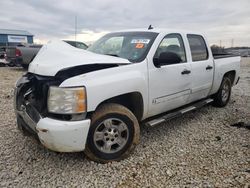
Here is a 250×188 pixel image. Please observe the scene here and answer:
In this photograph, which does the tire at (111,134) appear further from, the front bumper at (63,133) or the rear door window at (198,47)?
the rear door window at (198,47)

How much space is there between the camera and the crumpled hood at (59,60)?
3072 mm

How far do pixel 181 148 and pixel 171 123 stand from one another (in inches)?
44.7

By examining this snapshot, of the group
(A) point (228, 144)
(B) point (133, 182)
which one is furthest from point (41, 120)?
(A) point (228, 144)

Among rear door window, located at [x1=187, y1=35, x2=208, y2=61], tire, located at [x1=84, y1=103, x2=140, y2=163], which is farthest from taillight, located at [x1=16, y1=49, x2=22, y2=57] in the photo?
tire, located at [x1=84, y1=103, x2=140, y2=163]

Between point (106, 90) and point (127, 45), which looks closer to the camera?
point (106, 90)

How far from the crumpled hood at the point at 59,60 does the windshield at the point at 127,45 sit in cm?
42

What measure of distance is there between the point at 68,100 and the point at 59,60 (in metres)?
0.66

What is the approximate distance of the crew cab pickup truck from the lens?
9.50ft

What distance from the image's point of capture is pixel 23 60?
13.0m

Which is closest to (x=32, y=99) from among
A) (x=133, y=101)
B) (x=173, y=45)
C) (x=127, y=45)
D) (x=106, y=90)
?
(x=106, y=90)

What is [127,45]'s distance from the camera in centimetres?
411

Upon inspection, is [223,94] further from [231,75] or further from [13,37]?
[13,37]

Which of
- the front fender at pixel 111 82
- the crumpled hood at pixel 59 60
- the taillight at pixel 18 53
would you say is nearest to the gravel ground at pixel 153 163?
the front fender at pixel 111 82

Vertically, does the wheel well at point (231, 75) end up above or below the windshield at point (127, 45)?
below
